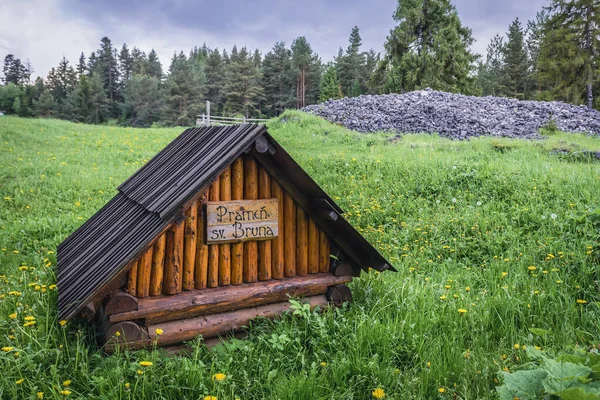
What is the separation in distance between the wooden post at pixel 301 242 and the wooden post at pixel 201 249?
864 mm

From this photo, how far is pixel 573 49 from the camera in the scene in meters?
29.0

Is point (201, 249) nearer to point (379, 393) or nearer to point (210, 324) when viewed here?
point (210, 324)

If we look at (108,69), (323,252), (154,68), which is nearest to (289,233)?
(323,252)

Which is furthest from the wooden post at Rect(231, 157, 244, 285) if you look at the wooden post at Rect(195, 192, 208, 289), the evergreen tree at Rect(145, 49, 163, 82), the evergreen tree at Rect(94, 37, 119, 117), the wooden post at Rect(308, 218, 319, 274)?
the evergreen tree at Rect(145, 49, 163, 82)

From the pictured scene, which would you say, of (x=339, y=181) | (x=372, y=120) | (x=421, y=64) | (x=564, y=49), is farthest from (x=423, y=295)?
(x=564, y=49)

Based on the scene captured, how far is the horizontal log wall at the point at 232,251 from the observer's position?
3248 mm

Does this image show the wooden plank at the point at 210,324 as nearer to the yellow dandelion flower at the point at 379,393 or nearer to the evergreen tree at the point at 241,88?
the yellow dandelion flower at the point at 379,393

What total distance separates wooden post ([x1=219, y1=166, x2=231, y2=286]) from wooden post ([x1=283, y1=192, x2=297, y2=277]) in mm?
534

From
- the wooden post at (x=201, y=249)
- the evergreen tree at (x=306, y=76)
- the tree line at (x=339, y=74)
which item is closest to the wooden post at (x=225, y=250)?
the wooden post at (x=201, y=249)

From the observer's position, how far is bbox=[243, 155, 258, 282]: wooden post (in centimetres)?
359

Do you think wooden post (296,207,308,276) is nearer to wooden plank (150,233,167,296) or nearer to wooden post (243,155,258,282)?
wooden post (243,155,258,282)

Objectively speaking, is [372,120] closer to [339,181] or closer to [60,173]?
[339,181]

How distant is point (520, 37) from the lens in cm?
4853

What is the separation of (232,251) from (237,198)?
0.45 metres
